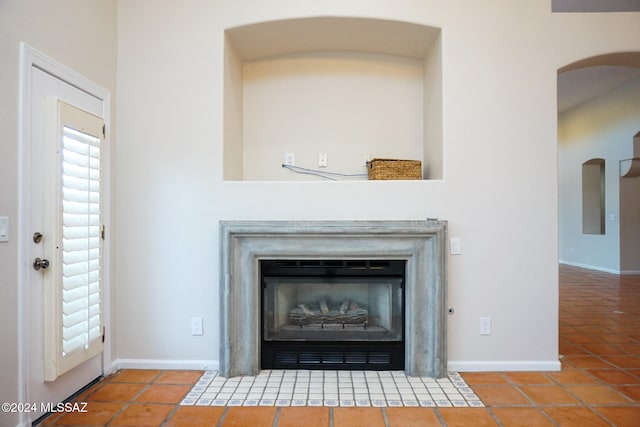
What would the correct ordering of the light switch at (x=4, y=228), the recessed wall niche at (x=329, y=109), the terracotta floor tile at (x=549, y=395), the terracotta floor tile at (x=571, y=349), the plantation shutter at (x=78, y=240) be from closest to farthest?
the light switch at (x=4, y=228), the plantation shutter at (x=78, y=240), the terracotta floor tile at (x=549, y=395), the terracotta floor tile at (x=571, y=349), the recessed wall niche at (x=329, y=109)

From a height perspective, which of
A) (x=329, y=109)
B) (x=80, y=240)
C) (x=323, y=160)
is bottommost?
(x=80, y=240)

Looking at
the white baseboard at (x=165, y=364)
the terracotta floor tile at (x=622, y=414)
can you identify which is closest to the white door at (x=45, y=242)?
the white baseboard at (x=165, y=364)

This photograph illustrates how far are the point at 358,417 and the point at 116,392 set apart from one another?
1.54 m

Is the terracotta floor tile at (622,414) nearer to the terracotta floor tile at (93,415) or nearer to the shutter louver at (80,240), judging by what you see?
the terracotta floor tile at (93,415)

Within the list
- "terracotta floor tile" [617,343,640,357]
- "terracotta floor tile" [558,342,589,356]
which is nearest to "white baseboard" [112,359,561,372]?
"terracotta floor tile" [558,342,589,356]

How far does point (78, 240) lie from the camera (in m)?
2.21

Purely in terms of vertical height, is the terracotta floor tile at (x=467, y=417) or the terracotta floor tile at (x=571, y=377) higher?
the terracotta floor tile at (x=571, y=377)

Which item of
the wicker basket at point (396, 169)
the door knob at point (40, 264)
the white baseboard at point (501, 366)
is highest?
the wicker basket at point (396, 169)

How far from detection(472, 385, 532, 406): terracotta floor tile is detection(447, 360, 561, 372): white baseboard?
214 millimetres

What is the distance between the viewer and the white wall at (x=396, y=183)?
103 inches

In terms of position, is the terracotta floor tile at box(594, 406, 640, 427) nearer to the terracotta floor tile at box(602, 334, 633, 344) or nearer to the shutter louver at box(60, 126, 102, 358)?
the terracotta floor tile at box(602, 334, 633, 344)

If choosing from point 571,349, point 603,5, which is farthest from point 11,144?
point 571,349

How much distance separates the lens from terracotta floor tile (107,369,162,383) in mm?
2496

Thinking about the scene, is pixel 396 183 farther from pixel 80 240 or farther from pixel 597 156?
pixel 597 156
